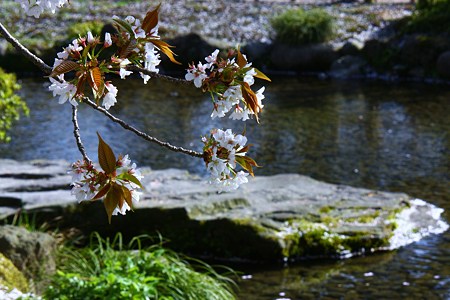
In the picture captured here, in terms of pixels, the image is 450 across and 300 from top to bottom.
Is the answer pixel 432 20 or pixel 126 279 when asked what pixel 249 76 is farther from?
pixel 432 20

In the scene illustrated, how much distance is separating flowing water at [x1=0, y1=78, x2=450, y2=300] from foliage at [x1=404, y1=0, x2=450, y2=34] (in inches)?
100

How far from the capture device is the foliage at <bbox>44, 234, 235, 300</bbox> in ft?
16.7

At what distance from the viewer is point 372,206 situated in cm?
832

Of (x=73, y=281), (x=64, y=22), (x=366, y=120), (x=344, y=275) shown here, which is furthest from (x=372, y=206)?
(x=64, y=22)

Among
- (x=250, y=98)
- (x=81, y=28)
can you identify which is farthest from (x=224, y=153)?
(x=81, y=28)

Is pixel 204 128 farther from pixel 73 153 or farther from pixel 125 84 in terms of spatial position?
pixel 125 84

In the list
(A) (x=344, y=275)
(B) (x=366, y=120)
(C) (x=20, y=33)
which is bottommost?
(A) (x=344, y=275)

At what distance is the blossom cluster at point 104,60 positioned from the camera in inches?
96.9

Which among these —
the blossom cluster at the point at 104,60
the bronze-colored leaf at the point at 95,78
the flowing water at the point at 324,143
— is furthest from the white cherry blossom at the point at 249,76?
the flowing water at the point at 324,143

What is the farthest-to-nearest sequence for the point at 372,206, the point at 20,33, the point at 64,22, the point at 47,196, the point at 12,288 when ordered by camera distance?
the point at 64,22
the point at 20,33
the point at 372,206
the point at 47,196
the point at 12,288

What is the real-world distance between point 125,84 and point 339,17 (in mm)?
8192

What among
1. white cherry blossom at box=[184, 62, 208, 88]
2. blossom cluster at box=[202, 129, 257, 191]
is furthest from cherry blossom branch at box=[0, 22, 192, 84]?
blossom cluster at box=[202, 129, 257, 191]

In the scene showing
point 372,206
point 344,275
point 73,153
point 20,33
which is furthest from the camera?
point 20,33

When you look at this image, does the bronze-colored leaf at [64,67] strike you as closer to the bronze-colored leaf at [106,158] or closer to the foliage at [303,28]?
the bronze-colored leaf at [106,158]
